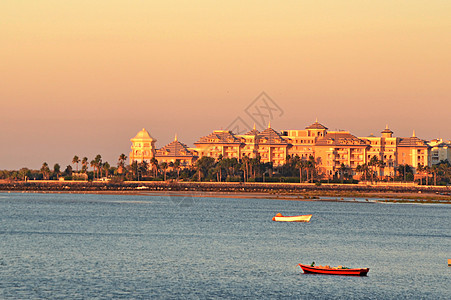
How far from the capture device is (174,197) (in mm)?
168875

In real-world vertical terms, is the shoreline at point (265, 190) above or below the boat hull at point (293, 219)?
above

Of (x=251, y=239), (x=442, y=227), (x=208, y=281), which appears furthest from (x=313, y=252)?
(x=442, y=227)

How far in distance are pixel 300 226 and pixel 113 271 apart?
43584 mm

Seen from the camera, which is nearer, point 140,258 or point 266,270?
point 266,270

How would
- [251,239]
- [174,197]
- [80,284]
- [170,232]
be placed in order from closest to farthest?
[80,284], [251,239], [170,232], [174,197]

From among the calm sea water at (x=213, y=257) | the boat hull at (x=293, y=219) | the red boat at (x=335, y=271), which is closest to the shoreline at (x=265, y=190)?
the boat hull at (x=293, y=219)

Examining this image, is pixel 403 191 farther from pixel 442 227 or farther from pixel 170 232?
pixel 170 232

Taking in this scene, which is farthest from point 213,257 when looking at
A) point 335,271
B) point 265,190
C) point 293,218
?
point 265,190

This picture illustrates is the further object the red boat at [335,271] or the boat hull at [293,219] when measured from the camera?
the boat hull at [293,219]

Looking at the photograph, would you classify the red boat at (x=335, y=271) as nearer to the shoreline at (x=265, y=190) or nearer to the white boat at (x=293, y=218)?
the white boat at (x=293, y=218)

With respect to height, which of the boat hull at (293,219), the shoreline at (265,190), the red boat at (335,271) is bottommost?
the red boat at (335,271)

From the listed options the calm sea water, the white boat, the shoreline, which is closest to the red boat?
the calm sea water

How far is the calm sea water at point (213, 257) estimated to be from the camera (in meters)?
44.2

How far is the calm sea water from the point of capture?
4425cm
